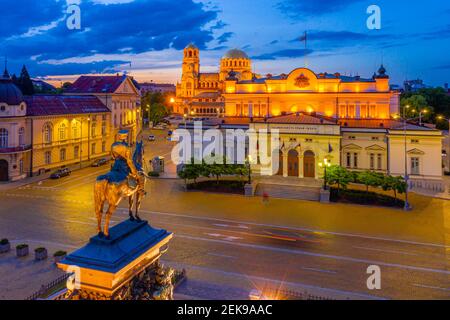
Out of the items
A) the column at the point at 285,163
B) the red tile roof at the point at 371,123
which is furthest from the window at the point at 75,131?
the red tile roof at the point at 371,123

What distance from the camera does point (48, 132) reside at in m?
51.8

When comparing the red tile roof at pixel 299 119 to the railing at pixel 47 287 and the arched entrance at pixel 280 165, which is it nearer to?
the arched entrance at pixel 280 165

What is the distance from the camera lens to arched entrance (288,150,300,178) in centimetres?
4569

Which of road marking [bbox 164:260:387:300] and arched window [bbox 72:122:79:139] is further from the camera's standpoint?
arched window [bbox 72:122:79:139]

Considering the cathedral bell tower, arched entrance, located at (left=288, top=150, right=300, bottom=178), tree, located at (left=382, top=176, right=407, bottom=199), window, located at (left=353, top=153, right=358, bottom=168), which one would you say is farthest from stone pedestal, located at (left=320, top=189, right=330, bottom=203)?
the cathedral bell tower

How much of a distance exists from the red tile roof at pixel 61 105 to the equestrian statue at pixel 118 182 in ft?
151

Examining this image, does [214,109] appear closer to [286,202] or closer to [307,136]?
[307,136]

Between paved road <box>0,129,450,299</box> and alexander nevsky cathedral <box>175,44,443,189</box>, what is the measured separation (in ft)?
45.1

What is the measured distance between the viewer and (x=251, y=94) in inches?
2255

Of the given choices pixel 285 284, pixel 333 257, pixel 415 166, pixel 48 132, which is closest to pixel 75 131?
pixel 48 132

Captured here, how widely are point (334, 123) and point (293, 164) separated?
23.6ft

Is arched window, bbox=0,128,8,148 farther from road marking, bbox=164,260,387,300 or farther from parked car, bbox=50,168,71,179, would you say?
road marking, bbox=164,260,387,300

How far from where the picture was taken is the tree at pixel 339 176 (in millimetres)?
36094

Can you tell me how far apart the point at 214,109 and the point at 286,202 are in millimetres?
106161
